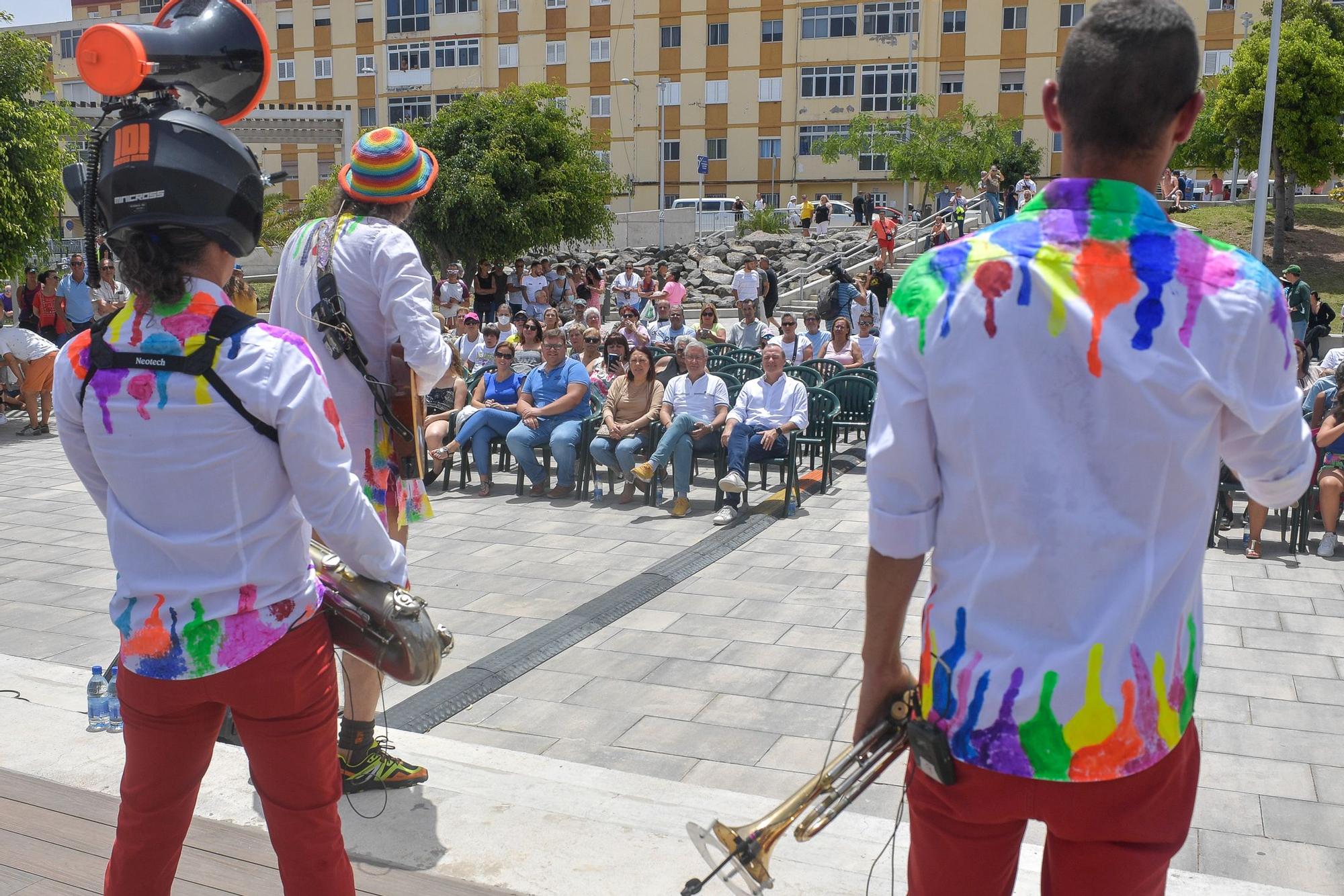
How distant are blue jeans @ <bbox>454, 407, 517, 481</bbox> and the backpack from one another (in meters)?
8.23

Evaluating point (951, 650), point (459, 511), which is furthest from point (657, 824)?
point (459, 511)

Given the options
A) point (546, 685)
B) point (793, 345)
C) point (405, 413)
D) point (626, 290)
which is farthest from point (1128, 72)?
point (626, 290)

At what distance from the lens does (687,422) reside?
902cm

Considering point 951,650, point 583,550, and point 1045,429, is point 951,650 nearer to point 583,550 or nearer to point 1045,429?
point 1045,429

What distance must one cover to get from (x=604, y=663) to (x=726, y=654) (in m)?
0.57

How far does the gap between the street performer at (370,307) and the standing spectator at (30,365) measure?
33.5 feet

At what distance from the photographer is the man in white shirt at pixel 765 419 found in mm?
8797

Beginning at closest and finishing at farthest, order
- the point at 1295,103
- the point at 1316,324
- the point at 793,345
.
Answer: the point at 793,345
the point at 1316,324
the point at 1295,103

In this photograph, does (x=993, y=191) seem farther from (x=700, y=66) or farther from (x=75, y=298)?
(x=700, y=66)

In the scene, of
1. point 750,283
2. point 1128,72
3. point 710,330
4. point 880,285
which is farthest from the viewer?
→ point 750,283

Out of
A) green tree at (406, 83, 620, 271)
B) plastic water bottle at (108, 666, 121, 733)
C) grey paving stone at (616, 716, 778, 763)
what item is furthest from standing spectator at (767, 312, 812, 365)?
green tree at (406, 83, 620, 271)

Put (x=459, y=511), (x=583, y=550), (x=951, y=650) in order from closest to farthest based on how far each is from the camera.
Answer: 1. (x=951, y=650)
2. (x=583, y=550)
3. (x=459, y=511)

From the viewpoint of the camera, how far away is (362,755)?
3.60 m

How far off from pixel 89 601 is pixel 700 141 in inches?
2000
